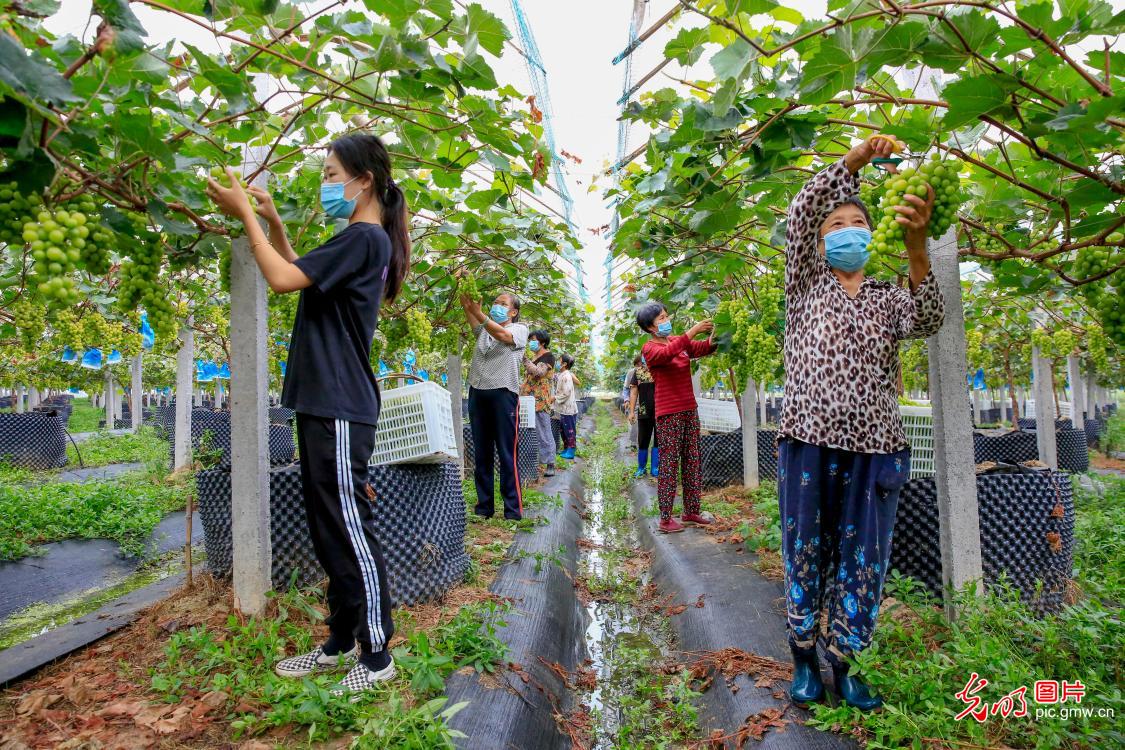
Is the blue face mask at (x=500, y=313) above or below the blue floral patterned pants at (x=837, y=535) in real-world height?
above

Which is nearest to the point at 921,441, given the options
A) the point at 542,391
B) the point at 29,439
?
the point at 542,391

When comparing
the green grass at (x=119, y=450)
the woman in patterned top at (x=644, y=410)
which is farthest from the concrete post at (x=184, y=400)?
the woman in patterned top at (x=644, y=410)

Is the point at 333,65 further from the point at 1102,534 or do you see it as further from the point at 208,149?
the point at 1102,534

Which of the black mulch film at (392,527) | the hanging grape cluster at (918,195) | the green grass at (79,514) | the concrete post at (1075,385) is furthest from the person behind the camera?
the concrete post at (1075,385)

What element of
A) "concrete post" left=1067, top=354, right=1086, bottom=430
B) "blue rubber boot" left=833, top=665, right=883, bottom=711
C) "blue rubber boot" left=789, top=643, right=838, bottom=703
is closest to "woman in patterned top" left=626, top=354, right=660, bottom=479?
"blue rubber boot" left=789, top=643, right=838, bottom=703

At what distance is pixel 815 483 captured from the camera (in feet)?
6.56

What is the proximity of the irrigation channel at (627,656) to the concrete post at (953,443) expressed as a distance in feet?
3.73

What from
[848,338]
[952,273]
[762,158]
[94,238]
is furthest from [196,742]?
[952,273]

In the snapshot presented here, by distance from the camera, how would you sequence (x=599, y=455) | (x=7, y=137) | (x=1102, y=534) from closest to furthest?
(x=7, y=137), (x=1102, y=534), (x=599, y=455)

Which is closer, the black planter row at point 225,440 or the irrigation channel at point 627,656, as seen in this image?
the irrigation channel at point 627,656

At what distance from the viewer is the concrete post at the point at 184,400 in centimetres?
656

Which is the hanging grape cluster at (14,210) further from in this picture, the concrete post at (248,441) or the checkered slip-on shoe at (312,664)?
the checkered slip-on shoe at (312,664)

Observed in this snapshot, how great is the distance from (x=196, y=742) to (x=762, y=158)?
8.44 feet

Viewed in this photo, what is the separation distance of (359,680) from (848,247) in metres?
2.05
